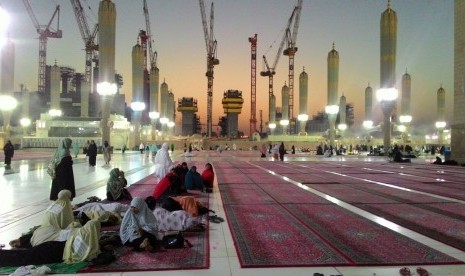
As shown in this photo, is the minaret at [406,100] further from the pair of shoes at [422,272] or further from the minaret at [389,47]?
the pair of shoes at [422,272]

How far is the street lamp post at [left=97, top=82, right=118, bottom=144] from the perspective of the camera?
22.2 metres

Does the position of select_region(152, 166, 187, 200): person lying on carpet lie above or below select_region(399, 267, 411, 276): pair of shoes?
above

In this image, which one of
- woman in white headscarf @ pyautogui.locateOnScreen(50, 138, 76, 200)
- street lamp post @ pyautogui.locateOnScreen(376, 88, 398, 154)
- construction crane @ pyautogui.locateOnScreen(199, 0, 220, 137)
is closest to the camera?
woman in white headscarf @ pyautogui.locateOnScreen(50, 138, 76, 200)

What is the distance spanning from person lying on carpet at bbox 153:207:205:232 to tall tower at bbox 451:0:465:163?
64.8 ft

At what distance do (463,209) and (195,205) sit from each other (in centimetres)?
471

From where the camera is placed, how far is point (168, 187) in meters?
7.86

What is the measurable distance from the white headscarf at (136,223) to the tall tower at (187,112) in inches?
4005

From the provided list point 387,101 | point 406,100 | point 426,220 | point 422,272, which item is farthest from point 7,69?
point 406,100

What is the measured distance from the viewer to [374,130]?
7456 centimetres

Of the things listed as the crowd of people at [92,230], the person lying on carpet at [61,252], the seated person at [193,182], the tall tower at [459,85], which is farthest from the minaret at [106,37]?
the person lying on carpet at [61,252]

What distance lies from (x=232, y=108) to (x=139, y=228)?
345ft

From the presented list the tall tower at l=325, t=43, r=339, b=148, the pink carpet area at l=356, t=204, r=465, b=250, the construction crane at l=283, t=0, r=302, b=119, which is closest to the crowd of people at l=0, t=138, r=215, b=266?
the pink carpet area at l=356, t=204, r=465, b=250

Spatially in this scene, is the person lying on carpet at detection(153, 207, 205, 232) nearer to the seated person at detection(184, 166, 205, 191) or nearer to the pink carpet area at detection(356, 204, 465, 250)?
the pink carpet area at detection(356, 204, 465, 250)

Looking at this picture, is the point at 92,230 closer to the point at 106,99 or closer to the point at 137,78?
the point at 106,99
